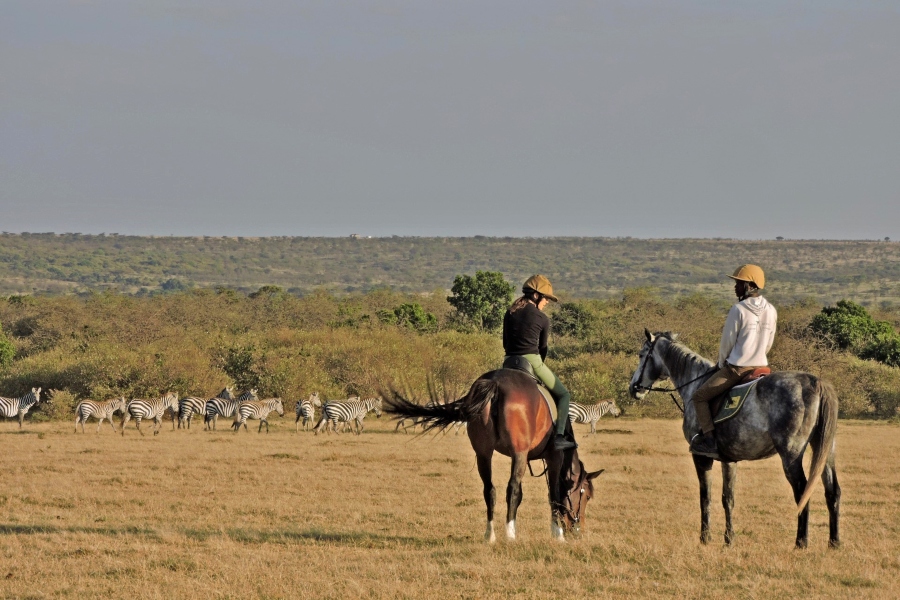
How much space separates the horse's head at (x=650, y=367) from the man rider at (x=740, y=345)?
111 cm

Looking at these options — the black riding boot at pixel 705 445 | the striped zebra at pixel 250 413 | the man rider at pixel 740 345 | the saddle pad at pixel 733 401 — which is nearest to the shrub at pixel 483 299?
the striped zebra at pixel 250 413

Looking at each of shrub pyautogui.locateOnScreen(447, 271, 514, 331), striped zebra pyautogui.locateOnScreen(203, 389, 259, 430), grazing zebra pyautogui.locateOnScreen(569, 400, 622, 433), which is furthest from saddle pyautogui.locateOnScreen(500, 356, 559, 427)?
shrub pyautogui.locateOnScreen(447, 271, 514, 331)

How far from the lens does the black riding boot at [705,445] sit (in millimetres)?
9156

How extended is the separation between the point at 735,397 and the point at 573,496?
179 cm

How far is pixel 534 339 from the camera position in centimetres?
946

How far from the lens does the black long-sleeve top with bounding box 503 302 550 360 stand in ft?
30.9

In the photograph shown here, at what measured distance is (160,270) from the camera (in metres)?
137

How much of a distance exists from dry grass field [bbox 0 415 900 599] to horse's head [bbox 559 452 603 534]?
182 mm

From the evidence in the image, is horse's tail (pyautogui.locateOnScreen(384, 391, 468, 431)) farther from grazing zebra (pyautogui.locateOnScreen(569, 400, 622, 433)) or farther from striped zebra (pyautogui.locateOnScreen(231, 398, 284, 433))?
striped zebra (pyautogui.locateOnScreen(231, 398, 284, 433))

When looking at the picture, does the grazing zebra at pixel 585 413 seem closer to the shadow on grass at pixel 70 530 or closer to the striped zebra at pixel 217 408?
the striped zebra at pixel 217 408

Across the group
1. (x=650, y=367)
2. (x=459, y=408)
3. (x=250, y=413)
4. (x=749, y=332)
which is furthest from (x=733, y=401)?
(x=250, y=413)

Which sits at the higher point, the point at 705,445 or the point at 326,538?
the point at 705,445

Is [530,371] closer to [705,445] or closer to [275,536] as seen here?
[705,445]

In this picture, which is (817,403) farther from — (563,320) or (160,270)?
(160,270)
